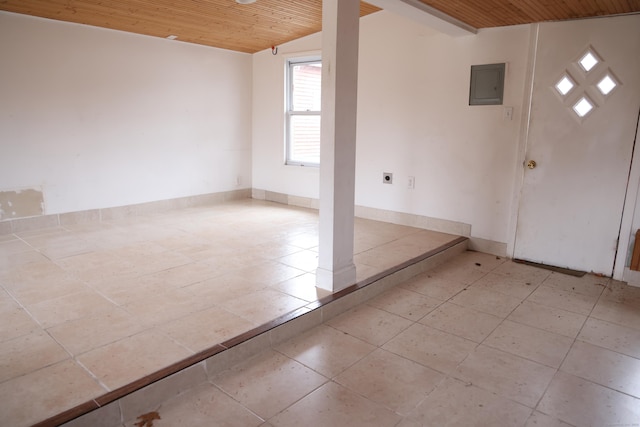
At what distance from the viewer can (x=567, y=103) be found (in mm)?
Answer: 3617

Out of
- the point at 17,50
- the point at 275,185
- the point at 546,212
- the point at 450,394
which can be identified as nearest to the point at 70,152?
the point at 17,50

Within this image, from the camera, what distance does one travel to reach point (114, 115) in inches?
185

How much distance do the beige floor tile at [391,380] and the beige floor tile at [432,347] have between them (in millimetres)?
67

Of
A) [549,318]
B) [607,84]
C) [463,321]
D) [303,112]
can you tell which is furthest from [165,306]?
[607,84]

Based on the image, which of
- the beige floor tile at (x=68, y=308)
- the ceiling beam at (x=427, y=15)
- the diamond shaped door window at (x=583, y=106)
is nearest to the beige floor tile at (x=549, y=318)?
the diamond shaped door window at (x=583, y=106)

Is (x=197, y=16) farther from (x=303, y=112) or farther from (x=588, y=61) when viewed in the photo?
(x=588, y=61)

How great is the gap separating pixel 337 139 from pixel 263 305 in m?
1.18

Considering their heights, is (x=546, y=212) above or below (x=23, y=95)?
below

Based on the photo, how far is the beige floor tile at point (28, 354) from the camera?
1.99 m

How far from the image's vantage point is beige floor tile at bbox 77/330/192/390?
1953mm

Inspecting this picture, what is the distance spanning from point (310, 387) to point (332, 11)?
2210 mm

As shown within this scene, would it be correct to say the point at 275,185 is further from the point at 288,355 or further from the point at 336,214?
the point at 288,355

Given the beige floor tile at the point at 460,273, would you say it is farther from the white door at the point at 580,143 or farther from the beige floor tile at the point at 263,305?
the beige floor tile at the point at 263,305

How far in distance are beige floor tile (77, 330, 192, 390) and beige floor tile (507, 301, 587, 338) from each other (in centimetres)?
218
